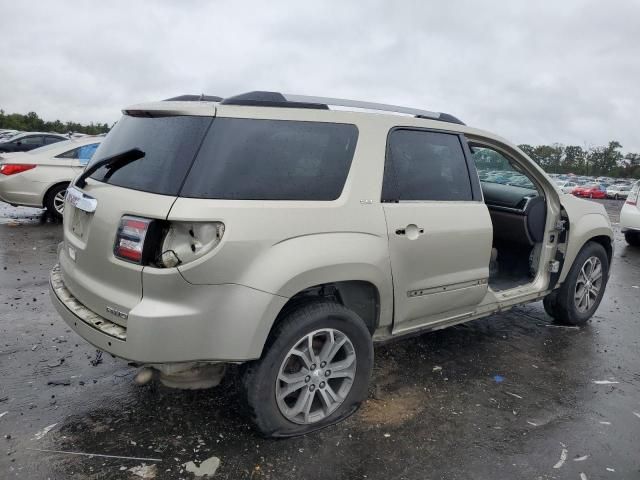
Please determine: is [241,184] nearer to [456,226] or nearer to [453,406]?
[456,226]

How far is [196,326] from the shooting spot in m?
2.38

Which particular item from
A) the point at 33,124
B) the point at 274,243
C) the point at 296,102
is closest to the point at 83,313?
the point at 274,243

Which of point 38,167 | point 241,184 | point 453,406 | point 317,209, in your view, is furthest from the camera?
point 38,167

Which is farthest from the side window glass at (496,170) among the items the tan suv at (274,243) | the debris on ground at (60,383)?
the debris on ground at (60,383)

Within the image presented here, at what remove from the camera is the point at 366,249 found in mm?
2875

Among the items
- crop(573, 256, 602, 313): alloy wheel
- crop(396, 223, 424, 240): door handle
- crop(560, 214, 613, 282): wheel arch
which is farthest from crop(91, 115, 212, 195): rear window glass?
crop(573, 256, 602, 313): alloy wheel

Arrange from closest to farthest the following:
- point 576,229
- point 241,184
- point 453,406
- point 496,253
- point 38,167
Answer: point 241,184
point 453,406
point 576,229
point 496,253
point 38,167

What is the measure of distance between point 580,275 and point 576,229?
535mm

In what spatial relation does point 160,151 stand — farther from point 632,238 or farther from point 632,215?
point 632,238

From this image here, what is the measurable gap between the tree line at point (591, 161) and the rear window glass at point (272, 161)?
8526 cm

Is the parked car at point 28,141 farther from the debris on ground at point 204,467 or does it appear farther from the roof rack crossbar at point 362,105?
the debris on ground at point 204,467

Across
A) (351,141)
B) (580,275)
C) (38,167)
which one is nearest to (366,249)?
(351,141)

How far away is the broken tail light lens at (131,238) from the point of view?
240cm

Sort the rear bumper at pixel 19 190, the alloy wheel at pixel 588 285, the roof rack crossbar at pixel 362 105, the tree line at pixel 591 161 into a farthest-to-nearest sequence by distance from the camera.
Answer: the tree line at pixel 591 161 → the rear bumper at pixel 19 190 → the alloy wheel at pixel 588 285 → the roof rack crossbar at pixel 362 105
